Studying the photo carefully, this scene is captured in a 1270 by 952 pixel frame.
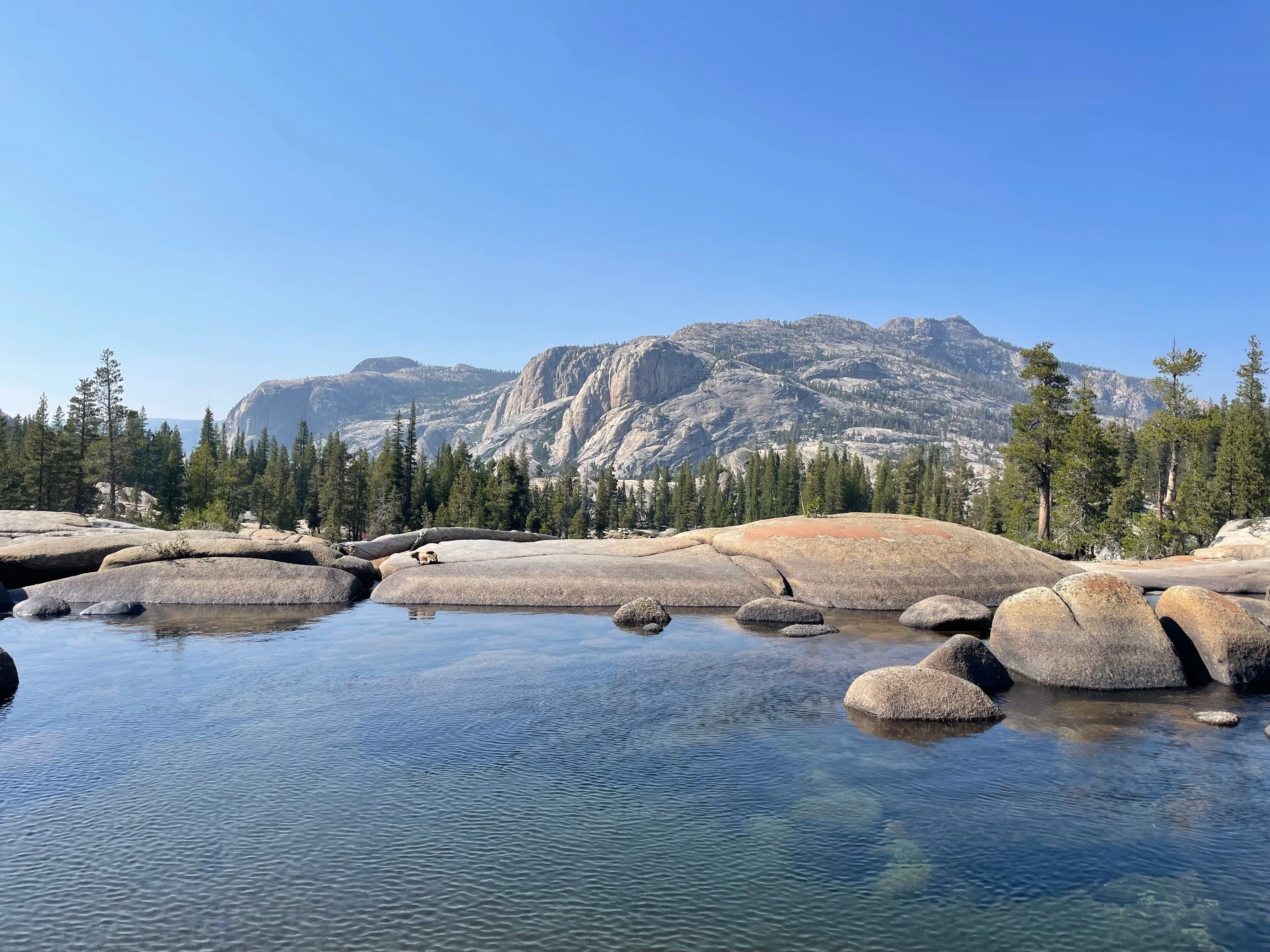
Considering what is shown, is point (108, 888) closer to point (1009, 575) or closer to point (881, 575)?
point (881, 575)

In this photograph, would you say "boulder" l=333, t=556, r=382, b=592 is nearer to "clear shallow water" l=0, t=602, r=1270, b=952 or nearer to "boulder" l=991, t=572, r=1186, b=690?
"clear shallow water" l=0, t=602, r=1270, b=952

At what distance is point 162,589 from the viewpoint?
29.1 meters

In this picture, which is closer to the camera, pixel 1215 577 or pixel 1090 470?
pixel 1215 577

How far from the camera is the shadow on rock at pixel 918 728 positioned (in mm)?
14539

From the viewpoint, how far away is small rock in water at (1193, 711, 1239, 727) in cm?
1569

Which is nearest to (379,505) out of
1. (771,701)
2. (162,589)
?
(162,589)

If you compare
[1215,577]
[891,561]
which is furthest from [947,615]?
[1215,577]

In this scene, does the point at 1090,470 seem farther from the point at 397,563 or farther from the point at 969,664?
the point at 397,563

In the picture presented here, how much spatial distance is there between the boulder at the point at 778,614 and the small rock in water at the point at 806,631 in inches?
37.7

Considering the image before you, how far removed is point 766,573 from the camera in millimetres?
31641

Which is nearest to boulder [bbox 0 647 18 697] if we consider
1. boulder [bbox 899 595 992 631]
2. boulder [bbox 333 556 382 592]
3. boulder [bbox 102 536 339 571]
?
boulder [bbox 102 536 339 571]

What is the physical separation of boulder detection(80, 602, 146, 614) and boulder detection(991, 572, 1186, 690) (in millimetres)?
28064

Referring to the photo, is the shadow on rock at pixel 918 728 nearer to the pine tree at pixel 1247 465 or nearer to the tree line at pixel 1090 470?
the tree line at pixel 1090 470

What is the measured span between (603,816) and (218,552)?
88.8ft
